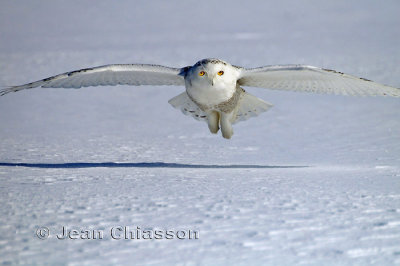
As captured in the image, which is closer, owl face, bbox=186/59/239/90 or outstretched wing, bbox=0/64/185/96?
owl face, bbox=186/59/239/90

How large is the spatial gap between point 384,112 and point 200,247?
19.4ft

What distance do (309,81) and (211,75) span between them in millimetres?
1102

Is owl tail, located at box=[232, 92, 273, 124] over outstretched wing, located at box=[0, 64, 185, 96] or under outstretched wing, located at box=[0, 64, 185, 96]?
under

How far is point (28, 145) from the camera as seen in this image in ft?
22.9

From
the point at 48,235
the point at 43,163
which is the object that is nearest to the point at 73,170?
the point at 43,163

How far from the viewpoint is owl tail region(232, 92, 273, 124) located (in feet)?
20.2

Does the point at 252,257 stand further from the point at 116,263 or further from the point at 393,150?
the point at 393,150

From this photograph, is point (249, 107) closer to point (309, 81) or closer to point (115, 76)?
point (309, 81)

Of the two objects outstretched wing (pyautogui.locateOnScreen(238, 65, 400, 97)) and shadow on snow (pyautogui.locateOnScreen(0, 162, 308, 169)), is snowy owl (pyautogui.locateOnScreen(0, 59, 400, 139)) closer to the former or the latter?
outstretched wing (pyautogui.locateOnScreen(238, 65, 400, 97))

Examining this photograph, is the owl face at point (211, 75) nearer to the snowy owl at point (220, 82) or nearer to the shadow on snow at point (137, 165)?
the snowy owl at point (220, 82)

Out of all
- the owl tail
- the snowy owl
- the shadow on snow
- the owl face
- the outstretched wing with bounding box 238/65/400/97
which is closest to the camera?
the owl face

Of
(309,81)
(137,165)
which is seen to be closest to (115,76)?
(137,165)

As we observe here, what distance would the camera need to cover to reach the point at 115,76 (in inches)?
243

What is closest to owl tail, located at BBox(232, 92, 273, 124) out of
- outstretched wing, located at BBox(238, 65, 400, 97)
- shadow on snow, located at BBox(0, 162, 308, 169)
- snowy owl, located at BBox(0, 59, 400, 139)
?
snowy owl, located at BBox(0, 59, 400, 139)
